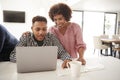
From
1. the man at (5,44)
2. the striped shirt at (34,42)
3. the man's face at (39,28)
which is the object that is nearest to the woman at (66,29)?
the striped shirt at (34,42)

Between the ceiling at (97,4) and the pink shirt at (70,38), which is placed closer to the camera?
the pink shirt at (70,38)

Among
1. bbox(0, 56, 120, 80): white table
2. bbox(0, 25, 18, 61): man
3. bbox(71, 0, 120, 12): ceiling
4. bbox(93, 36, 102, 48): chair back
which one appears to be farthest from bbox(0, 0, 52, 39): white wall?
bbox(0, 56, 120, 80): white table

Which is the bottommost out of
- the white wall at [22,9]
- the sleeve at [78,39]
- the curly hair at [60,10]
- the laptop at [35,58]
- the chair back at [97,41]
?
the chair back at [97,41]

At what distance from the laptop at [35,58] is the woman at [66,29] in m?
0.58

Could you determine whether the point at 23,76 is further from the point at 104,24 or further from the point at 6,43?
the point at 104,24

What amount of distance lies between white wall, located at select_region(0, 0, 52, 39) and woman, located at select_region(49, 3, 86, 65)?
4988mm

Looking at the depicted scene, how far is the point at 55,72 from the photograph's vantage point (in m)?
1.13

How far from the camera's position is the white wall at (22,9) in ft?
21.7

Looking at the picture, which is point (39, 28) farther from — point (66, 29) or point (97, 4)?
point (97, 4)

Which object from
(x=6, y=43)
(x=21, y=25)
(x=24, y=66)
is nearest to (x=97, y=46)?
(x=21, y=25)

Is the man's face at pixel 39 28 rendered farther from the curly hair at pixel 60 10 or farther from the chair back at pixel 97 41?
the chair back at pixel 97 41

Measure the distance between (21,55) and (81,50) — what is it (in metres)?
0.74

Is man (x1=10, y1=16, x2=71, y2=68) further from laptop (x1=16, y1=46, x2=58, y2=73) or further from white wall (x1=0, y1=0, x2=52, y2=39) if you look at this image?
white wall (x1=0, y1=0, x2=52, y2=39)

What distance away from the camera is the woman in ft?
5.48
